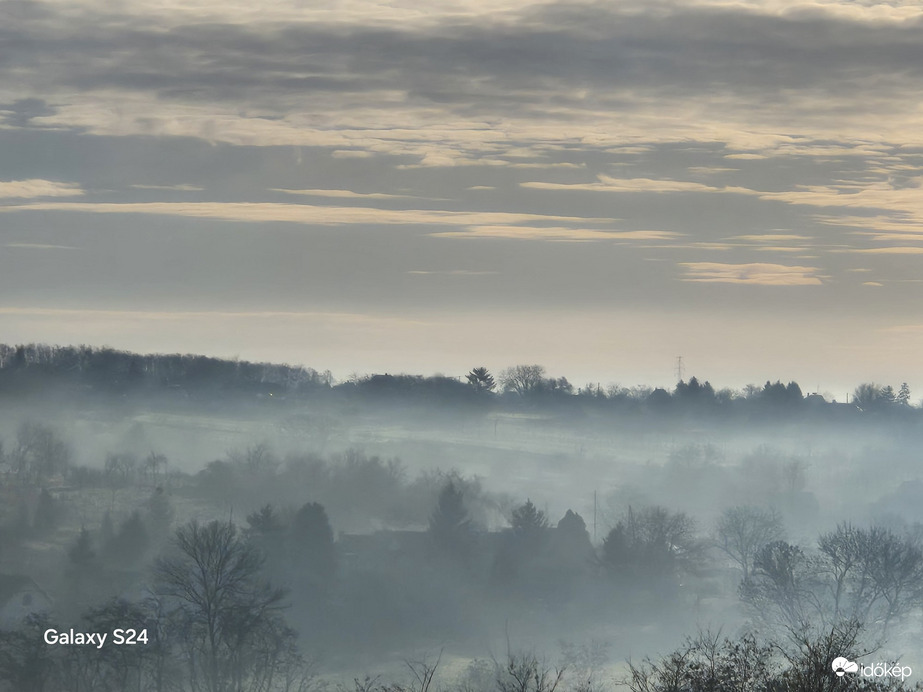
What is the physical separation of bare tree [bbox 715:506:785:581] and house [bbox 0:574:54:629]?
61134mm

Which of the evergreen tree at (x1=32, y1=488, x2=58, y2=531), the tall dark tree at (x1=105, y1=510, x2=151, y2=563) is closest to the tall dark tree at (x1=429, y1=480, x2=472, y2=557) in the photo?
the tall dark tree at (x1=105, y1=510, x2=151, y2=563)

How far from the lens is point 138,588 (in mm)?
110000

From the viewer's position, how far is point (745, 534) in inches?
5039

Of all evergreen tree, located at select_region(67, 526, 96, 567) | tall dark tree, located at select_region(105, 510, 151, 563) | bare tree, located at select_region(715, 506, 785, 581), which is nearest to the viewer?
evergreen tree, located at select_region(67, 526, 96, 567)

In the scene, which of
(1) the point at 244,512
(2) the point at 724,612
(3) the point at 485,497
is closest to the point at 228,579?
(2) the point at 724,612

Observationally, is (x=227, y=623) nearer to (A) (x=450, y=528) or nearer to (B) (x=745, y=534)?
(A) (x=450, y=528)

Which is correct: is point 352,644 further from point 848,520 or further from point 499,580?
point 848,520

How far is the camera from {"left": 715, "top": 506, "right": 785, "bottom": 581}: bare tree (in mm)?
122344

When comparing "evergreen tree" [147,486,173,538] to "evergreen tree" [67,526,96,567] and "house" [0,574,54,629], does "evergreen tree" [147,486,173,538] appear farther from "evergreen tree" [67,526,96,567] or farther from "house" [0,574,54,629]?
"house" [0,574,54,629]

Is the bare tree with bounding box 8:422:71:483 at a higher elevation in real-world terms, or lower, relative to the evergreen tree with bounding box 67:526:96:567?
higher

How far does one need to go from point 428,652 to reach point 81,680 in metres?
30.1

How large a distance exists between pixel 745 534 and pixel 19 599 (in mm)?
68563

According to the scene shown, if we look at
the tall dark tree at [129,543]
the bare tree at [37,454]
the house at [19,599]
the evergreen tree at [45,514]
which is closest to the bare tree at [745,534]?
the tall dark tree at [129,543]

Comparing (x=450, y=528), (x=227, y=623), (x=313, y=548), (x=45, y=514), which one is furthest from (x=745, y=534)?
(x=45, y=514)
